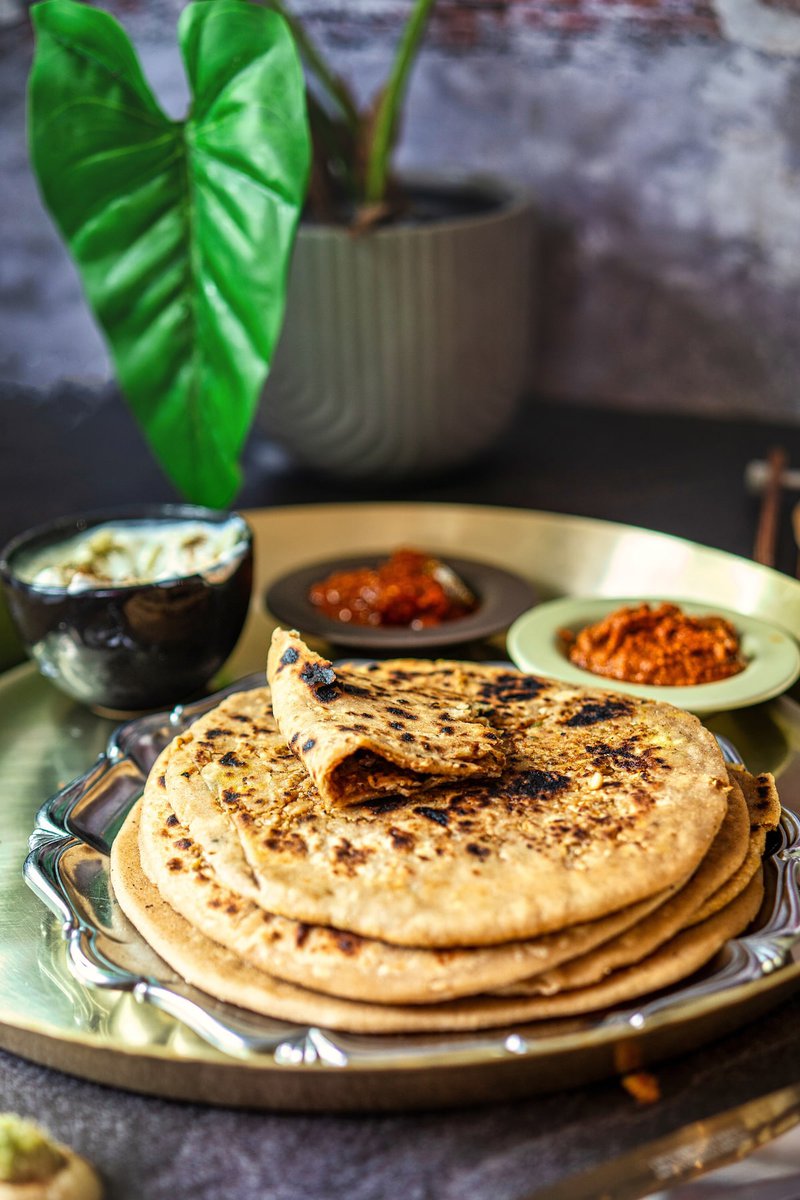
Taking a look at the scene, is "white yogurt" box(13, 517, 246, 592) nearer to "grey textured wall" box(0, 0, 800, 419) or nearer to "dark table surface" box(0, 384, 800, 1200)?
"dark table surface" box(0, 384, 800, 1200)

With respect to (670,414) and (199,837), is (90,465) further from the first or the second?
(199,837)

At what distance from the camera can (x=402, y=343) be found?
8.59ft

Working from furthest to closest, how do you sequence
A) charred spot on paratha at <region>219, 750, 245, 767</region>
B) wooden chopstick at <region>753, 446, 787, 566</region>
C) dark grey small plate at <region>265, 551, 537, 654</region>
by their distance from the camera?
wooden chopstick at <region>753, 446, 787, 566</region> < dark grey small plate at <region>265, 551, 537, 654</region> < charred spot on paratha at <region>219, 750, 245, 767</region>

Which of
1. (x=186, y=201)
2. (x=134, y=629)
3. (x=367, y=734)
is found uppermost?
(x=186, y=201)

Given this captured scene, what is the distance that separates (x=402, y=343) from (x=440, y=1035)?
1.78 meters

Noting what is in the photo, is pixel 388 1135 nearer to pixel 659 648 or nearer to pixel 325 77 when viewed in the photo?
pixel 659 648

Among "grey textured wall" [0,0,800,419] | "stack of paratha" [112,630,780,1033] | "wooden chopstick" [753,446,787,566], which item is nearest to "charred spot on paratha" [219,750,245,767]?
"stack of paratha" [112,630,780,1033]

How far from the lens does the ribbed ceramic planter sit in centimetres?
254

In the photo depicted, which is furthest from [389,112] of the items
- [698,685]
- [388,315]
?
[698,685]

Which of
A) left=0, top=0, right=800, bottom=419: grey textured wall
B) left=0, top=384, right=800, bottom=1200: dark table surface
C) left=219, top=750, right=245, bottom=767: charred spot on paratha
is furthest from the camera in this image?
left=0, top=0, right=800, bottom=419: grey textured wall

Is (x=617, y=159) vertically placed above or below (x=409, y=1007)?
above

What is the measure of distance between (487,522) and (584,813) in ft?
3.95

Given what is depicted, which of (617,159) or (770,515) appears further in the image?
(617,159)

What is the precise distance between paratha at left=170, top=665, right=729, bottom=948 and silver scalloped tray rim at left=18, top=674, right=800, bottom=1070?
90mm
